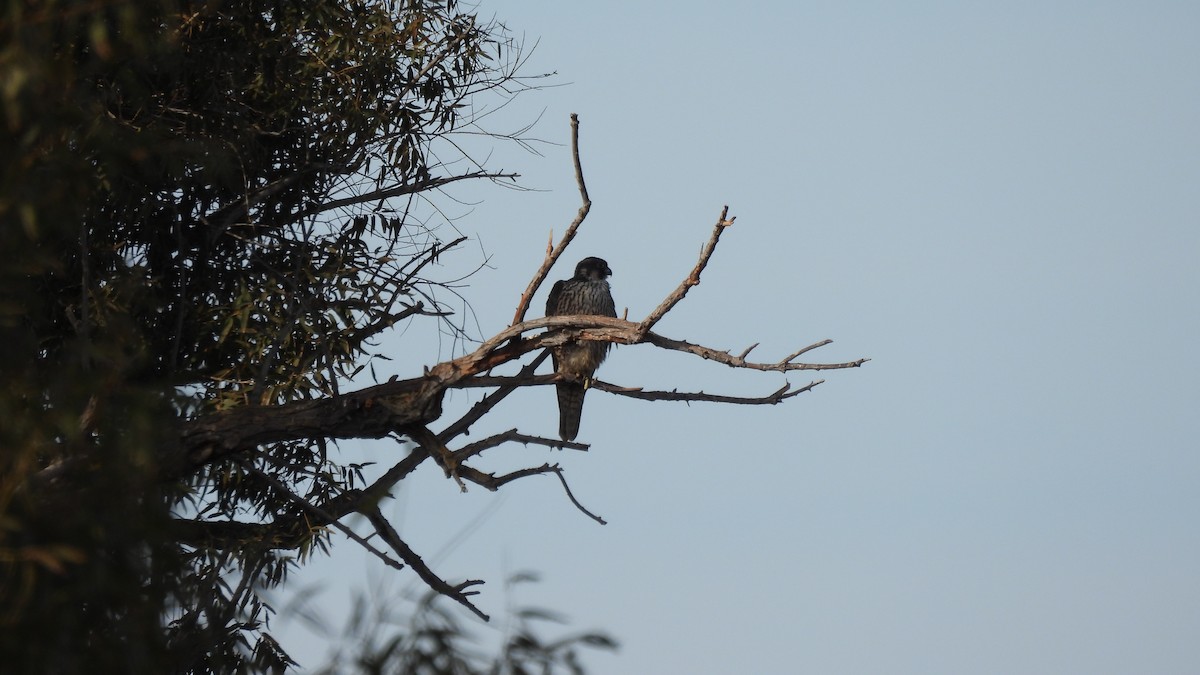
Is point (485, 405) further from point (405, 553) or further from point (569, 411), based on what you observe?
point (569, 411)

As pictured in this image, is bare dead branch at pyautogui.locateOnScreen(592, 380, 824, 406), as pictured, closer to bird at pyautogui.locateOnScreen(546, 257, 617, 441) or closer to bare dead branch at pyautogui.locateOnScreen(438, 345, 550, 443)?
bare dead branch at pyautogui.locateOnScreen(438, 345, 550, 443)

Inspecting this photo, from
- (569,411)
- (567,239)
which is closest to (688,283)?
(567,239)

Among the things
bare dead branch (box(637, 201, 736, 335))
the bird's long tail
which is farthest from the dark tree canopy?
the bird's long tail

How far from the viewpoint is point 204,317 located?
5.21 metres

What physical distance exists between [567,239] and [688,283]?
2.00 ft

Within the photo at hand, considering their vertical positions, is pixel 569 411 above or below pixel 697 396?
above

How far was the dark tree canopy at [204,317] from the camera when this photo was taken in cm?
254

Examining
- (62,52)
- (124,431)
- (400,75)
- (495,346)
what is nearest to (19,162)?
(124,431)

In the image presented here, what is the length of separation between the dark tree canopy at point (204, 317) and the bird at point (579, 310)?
1.16m

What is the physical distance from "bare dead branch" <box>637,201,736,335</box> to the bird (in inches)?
95.9

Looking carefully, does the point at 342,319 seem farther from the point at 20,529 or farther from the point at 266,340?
the point at 20,529

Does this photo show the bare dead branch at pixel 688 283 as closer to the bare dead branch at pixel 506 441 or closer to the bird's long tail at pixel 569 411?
the bare dead branch at pixel 506 441

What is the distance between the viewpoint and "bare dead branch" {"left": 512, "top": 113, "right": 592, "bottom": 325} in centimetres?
402

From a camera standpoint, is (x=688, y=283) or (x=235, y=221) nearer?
(x=688, y=283)
